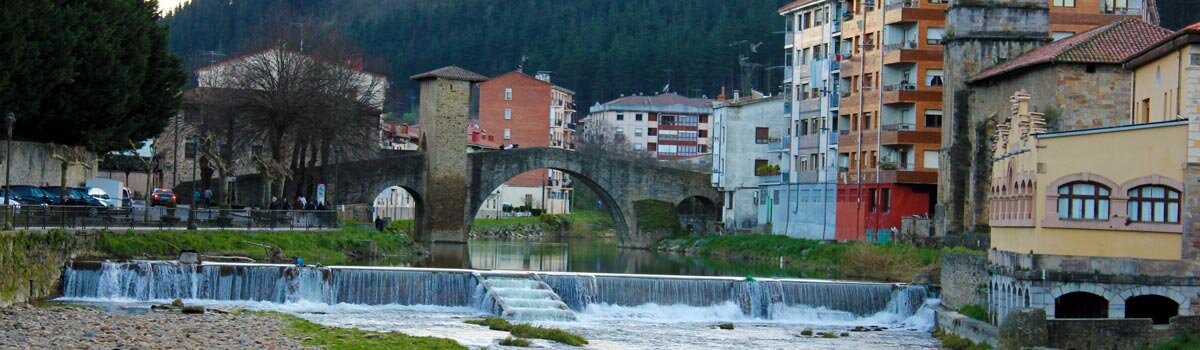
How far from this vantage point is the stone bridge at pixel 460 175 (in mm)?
90625

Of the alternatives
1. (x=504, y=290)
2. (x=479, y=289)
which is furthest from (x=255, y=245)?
(x=504, y=290)

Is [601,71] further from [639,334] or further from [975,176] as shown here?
[639,334]

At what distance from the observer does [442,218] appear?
92.0 metres

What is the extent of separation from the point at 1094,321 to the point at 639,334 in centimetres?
1159

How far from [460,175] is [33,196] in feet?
121

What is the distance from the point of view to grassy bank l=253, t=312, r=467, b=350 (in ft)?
119

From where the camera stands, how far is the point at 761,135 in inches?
3819

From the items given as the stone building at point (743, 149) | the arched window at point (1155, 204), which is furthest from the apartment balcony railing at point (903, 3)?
the arched window at point (1155, 204)

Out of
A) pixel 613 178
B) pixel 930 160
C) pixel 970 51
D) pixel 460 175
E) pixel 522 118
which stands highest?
pixel 522 118

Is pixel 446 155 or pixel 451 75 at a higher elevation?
pixel 451 75

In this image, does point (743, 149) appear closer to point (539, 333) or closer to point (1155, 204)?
point (539, 333)

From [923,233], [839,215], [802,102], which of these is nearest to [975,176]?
[923,233]

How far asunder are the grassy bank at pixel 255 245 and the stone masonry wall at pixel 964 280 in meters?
21.9

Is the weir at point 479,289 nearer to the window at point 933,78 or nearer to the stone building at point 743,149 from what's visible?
the window at point 933,78
